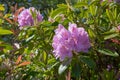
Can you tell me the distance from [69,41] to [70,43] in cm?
1

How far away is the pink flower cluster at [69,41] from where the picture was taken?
1.79 m

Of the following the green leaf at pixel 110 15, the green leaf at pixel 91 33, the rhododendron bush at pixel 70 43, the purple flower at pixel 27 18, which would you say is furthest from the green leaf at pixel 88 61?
the purple flower at pixel 27 18

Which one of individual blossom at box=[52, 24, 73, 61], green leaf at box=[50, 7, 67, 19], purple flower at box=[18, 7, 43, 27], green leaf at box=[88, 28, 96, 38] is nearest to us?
individual blossom at box=[52, 24, 73, 61]

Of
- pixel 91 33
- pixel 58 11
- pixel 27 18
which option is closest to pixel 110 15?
pixel 91 33

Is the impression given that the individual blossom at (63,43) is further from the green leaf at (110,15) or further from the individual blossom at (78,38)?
the green leaf at (110,15)

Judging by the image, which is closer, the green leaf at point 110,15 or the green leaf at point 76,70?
the green leaf at point 76,70

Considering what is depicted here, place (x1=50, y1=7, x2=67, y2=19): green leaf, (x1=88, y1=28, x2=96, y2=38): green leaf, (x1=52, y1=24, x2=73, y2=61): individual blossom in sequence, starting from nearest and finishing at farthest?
→ (x1=52, y1=24, x2=73, y2=61): individual blossom < (x1=88, y1=28, x2=96, y2=38): green leaf < (x1=50, y1=7, x2=67, y2=19): green leaf

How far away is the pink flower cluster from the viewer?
179 centimetres

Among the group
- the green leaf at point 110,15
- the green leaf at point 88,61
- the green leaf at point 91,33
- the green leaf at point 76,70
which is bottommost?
the green leaf at point 76,70

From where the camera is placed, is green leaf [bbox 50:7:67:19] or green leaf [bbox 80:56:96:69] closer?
green leaf [bbox 80:56:96:69]

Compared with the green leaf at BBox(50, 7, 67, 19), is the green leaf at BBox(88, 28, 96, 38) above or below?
below

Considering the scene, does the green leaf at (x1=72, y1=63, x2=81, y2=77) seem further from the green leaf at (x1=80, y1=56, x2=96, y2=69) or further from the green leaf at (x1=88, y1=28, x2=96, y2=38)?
the green leaf at (x1=88, y1=28, x2=96, y2=38)

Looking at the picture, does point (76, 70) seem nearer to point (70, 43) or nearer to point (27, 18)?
point (70, 43)

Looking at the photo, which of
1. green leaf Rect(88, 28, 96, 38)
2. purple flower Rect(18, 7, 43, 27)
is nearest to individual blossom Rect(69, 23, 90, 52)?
green leaf Rect(88, 28, 96, 38)
